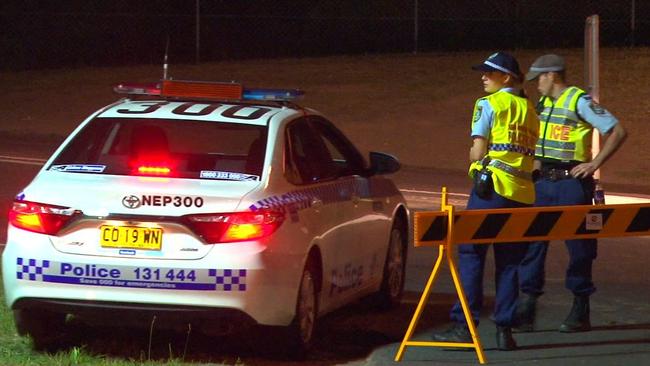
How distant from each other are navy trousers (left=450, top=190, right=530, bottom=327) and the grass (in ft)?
4.70

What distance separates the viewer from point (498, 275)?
8625 millimetres

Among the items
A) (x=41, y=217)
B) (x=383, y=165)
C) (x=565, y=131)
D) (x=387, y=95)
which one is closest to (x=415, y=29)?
(x=387, y=95)

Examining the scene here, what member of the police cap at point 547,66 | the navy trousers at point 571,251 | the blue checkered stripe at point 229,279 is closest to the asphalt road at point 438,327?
the navy trousers at point 571,251

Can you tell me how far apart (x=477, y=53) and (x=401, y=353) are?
968 inches

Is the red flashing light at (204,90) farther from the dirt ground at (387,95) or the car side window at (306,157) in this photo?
the dirt ground at (387,95)

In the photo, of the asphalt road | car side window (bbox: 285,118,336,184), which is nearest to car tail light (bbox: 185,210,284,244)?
car side window (bbox: 285,118,336,184)

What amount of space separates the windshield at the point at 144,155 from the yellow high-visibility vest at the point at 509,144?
134 cm

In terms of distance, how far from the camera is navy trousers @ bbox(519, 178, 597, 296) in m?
9.24

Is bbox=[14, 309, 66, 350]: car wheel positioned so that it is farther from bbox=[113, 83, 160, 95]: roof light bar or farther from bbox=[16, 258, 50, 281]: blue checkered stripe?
bbox=[113, 83, 160, 95]: roof light bar

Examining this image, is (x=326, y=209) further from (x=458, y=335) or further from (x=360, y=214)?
(x=458, y=335)

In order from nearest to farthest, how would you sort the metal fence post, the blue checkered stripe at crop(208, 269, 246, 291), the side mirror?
1. the blue checkered stripe at crop(208, 269, 246, 291)
2. the side mirror
3. the metal fence post

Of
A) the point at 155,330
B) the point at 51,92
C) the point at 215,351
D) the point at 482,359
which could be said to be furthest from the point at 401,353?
the point at 51,92

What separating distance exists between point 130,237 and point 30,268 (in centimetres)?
58

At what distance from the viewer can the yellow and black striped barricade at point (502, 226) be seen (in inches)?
319
